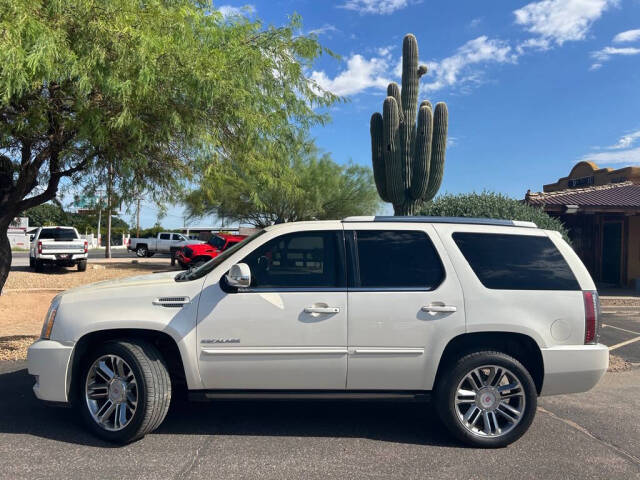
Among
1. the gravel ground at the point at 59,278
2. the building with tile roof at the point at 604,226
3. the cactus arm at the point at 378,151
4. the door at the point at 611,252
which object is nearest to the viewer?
the cactus arm at the point at 378,151

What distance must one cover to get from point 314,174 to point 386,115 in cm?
1288

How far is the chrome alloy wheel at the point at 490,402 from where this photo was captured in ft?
13.2

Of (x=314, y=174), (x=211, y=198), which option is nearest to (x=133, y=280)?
(x=211, y=198)

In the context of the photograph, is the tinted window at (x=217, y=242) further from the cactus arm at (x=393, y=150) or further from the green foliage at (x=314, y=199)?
the cactus arm at (x=393, y=150)

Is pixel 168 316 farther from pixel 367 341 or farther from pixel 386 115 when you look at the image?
pixel 386 115

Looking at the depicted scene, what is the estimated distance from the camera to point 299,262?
13.6 feet

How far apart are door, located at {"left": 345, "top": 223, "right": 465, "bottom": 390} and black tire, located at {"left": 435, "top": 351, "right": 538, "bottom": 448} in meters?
0.16

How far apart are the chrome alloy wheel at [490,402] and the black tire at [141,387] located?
2334 mm

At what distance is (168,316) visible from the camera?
3945 millimetres

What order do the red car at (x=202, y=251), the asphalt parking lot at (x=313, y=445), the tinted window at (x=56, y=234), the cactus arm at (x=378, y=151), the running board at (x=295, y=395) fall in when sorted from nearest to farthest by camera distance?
the asphalt parking lot at (x=313, y=445)
the running board at (x=295, y=395)
the cactus arm at (x=378, y=151)
the tinted window at (x=56, y=234)
the red car at (x=202, y=251)

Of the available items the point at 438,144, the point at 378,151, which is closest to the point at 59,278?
the point at 378,151

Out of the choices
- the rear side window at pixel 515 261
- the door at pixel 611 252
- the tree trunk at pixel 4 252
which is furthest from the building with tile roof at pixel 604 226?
the tree trunk at pixel 4 252

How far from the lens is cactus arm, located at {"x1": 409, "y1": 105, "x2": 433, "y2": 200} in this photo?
13320mm

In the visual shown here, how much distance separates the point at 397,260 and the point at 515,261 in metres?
0.99
